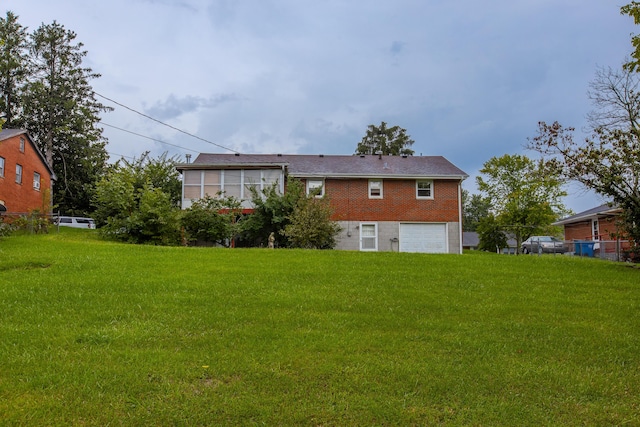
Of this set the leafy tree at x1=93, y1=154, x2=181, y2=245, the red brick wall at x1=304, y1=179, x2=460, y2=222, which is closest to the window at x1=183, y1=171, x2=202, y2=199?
the leafy tree at x1=93, y1=154, x2=181, y2=245

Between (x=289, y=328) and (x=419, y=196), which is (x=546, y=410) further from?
(x=419, y=196)

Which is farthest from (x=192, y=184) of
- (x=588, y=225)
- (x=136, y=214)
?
(x=588, y=225)

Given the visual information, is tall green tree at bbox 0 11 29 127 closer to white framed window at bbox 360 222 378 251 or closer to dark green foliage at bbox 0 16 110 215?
dark green foliage at bbox 0 16 110 215

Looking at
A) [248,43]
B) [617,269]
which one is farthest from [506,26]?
[248,43]

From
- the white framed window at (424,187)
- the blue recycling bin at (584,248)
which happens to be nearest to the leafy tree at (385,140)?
the white framed window at (424,187)

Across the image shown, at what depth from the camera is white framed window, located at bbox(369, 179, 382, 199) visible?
2297 centimetres

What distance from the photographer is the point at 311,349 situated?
5094 mm

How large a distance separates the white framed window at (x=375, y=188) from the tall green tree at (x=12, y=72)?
2936cm

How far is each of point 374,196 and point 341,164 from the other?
2.95 metres

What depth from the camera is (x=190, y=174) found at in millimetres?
22672

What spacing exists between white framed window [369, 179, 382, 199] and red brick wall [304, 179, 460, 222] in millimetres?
196

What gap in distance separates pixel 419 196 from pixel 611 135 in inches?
397

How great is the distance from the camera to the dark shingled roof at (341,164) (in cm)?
2261

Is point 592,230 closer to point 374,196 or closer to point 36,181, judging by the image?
point 374,196
